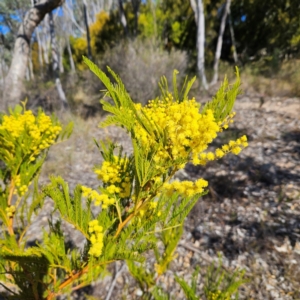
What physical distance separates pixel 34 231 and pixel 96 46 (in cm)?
1431

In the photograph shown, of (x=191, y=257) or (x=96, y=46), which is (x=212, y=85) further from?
(x=96, y=46)

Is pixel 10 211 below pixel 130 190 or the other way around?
below

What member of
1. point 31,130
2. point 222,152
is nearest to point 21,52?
point 31,130

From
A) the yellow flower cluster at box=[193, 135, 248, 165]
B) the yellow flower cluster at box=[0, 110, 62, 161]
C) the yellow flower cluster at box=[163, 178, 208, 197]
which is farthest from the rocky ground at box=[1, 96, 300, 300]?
the yellow flower cluster at box=[193, 135, 248, 165]

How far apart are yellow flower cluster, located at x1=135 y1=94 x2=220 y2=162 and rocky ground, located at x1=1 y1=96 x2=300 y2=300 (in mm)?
2032

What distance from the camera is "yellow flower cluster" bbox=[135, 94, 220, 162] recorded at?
26.7 inches

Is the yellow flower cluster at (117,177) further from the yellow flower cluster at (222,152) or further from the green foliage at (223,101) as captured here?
the green foliage at (223,101)

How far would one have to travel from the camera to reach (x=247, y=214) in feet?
9.68

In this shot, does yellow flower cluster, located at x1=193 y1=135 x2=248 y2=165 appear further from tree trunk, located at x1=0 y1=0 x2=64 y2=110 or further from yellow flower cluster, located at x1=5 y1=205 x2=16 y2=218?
tree trunk, located at x1=0 y1=0 x2=64 y2=110

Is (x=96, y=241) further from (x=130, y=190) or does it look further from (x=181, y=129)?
(x=181, y=129)

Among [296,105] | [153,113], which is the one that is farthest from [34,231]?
[296,105]

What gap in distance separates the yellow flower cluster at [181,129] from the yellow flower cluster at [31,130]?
92cm

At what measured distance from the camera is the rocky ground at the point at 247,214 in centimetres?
228

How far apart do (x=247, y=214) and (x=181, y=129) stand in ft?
8.96
